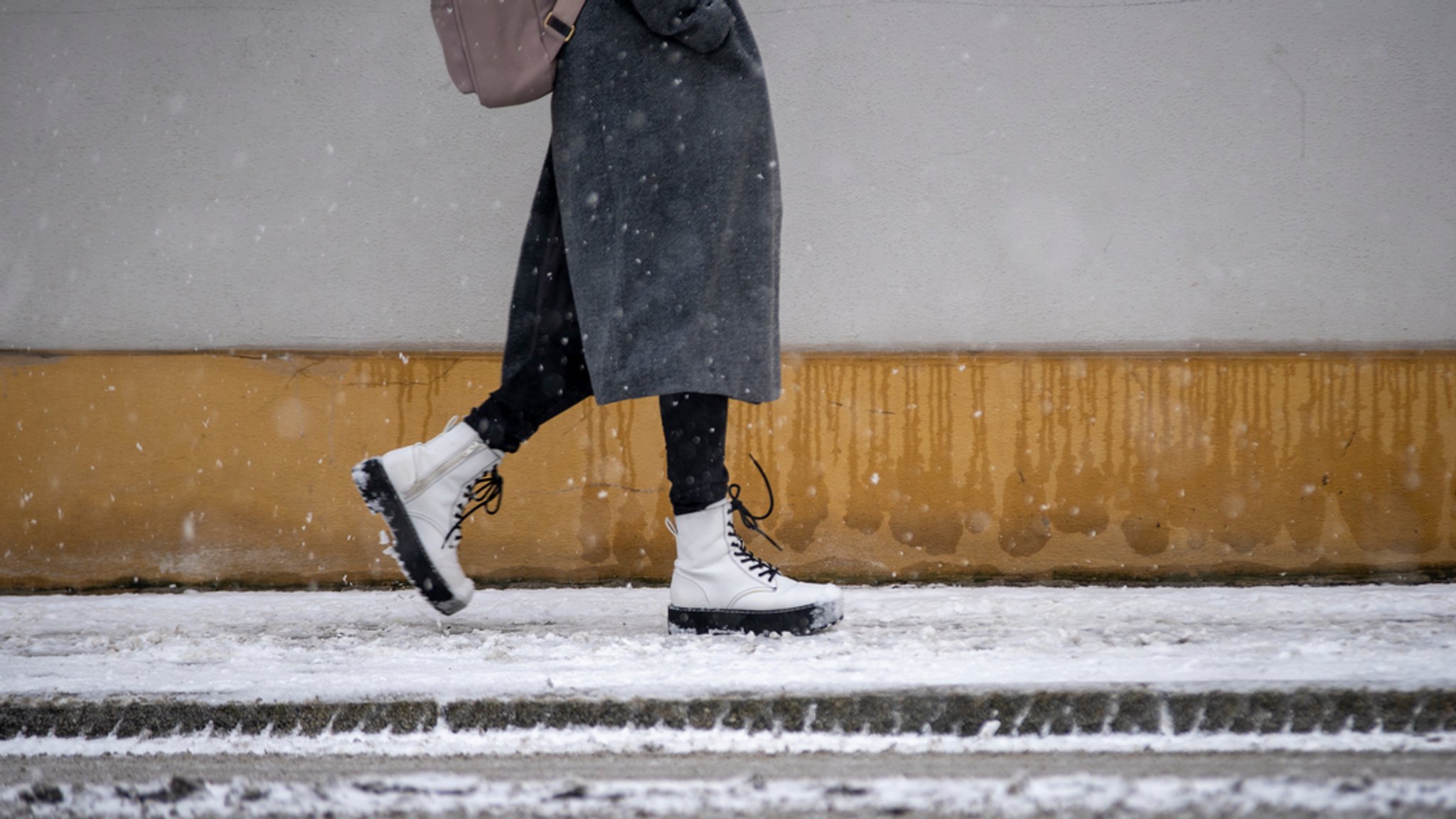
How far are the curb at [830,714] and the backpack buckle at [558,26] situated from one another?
1182mm

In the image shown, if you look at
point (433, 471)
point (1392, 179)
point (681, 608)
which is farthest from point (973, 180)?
point (433, 471)

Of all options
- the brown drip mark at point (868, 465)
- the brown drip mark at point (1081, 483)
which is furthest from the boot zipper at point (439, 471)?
the brown drip mark at point (1081, 483)

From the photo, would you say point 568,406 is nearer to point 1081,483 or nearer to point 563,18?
point 563,18

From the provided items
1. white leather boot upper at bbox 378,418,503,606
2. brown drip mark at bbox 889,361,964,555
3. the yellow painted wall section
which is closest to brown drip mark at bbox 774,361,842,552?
the yellow painted wall section

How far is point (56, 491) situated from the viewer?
243 centimetres

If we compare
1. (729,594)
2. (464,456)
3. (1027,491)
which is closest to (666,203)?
(464,456)

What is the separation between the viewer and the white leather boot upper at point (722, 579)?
5.87ft

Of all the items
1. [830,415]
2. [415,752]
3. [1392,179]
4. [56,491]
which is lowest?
[415,752]

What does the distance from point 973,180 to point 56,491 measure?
101 inches

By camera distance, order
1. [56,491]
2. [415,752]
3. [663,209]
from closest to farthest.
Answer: [415,752]
[663,209]
[56,491]

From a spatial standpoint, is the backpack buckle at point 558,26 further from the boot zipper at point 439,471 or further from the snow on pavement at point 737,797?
the snow on pavement at point 737,797

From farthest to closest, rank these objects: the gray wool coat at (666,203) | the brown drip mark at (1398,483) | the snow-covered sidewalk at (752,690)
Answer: the brown drip mark at (1398,483), the gray wool coat at (666,203), the snow-covered sidewalk at (752,690)

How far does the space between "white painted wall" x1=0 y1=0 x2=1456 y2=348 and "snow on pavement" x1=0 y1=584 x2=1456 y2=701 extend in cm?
71

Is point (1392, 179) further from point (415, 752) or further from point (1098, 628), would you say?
point (415, 752)
